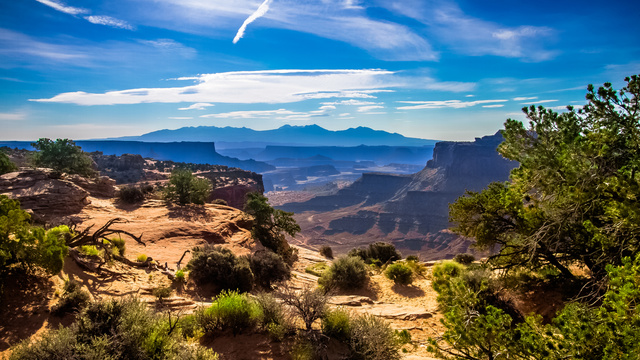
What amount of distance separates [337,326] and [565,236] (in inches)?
293

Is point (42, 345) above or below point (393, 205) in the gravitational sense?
above

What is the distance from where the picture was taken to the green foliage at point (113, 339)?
4.38m

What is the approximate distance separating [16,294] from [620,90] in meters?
14.4

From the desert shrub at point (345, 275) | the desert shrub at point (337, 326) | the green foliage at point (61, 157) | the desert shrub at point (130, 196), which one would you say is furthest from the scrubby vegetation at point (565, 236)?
the green foliage at point (61, 157)

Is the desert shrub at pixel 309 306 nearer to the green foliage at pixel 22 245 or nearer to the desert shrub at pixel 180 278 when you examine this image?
the desert shrub at pixel 180 278

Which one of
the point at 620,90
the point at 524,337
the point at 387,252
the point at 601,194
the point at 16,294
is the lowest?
the point at 387,252

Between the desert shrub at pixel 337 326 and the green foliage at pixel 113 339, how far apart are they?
2.44m

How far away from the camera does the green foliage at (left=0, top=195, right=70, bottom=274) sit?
6305 mm

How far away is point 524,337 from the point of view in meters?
3.86

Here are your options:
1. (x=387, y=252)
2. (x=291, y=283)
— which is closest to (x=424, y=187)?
(x=387, y=252)

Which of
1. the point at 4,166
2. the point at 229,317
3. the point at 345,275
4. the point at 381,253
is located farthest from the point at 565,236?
the point at 4,166

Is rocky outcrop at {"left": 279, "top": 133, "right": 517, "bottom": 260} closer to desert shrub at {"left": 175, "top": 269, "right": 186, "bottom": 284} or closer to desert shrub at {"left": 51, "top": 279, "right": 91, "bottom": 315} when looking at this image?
desert shrub at {"left": 175, "top": 269, "right": 186, "bottom": 284}

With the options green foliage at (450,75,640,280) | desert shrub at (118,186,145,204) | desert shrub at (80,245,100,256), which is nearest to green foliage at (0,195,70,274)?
desert shrub at (80,245,100,256)

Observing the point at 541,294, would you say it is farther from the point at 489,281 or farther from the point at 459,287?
the point at 459,287
